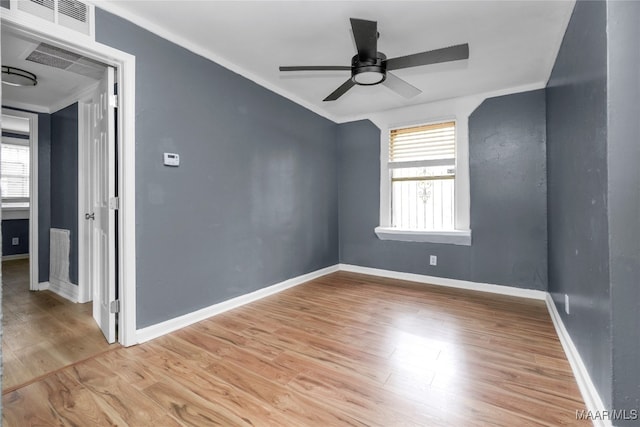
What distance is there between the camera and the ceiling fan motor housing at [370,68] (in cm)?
229

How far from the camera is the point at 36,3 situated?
181cm

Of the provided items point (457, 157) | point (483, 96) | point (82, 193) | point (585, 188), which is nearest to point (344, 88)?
point (585, 188)

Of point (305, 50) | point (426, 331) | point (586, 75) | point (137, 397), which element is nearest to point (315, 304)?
point (426, 331)

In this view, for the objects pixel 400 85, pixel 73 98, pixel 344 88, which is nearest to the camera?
pixel 400 85

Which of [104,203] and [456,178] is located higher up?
[456,178]

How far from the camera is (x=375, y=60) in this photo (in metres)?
2.28

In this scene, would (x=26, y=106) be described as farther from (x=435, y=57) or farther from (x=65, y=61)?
(x=435, y=57)

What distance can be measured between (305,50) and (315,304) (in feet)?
8.23

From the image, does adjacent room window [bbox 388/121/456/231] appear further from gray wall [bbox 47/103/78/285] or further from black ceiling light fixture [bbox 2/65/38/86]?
black ceiling light fixture [bbox 2/65/38/86]

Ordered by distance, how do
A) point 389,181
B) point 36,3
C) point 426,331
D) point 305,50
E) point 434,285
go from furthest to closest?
point 389,181 → point 434,285 → point 305,50 → point 426,331 → point 36,3

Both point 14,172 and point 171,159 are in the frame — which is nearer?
point 171,159

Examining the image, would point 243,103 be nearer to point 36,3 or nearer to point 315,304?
point 36,3

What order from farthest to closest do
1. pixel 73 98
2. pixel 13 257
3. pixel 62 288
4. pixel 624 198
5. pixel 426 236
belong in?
pixel 13 257 < pixel 426 236 < pixel 62 288 < pixel 73 98 < pixel 624 198

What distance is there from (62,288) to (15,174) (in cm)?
418
